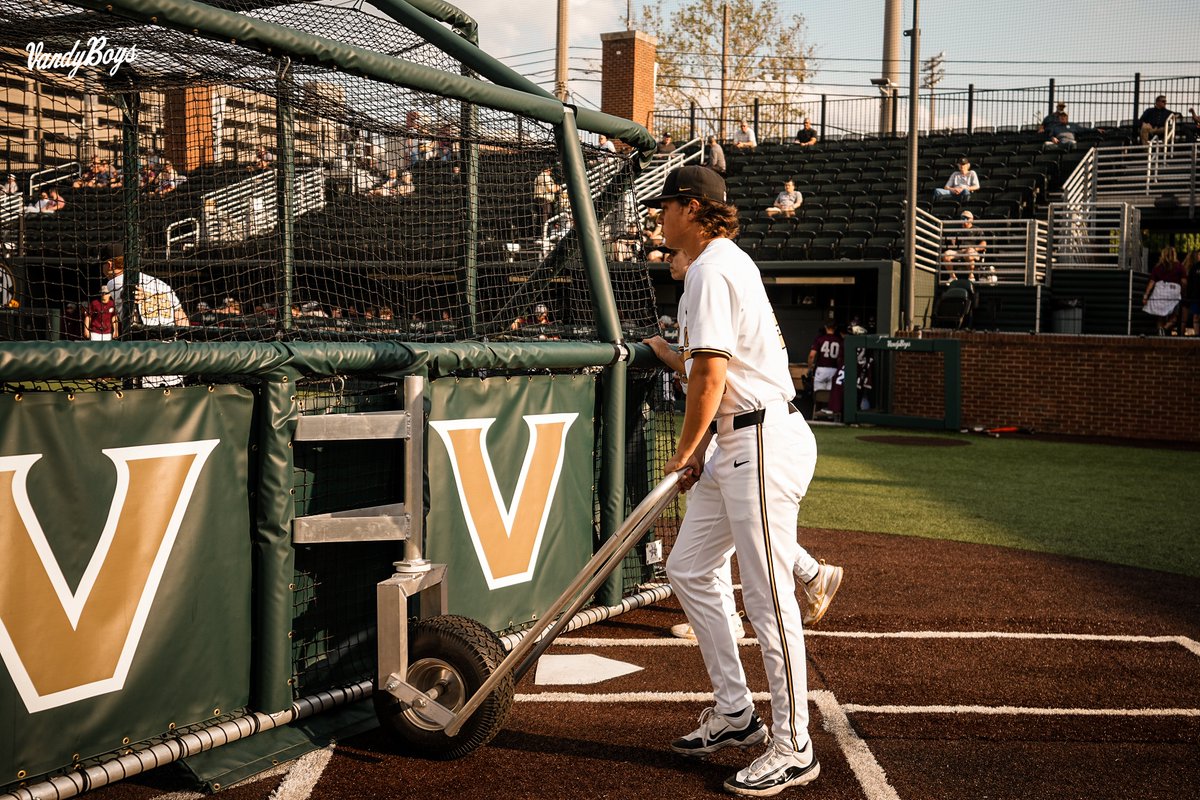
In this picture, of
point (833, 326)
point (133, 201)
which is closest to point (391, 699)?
point (133, 201)

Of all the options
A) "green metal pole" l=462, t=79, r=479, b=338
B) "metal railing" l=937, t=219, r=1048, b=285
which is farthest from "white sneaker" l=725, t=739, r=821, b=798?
"metal railing" l=937, t=219, r=1048, b=285

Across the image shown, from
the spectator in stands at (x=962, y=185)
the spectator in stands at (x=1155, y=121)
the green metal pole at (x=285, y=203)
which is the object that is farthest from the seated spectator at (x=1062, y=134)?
the green metal pole at (x=285, y=203)

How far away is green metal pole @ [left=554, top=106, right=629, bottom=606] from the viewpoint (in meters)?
5.70

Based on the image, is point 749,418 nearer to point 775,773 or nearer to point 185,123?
point 775,773

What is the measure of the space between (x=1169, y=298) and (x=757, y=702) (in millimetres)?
17396

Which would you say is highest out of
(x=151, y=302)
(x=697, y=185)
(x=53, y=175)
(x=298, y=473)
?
(x=53, y=175)

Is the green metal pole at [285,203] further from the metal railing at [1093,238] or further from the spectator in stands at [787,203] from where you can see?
the spectator in stands at [787,203]

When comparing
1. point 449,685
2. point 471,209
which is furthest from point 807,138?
point 449,685

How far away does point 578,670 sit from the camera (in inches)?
205

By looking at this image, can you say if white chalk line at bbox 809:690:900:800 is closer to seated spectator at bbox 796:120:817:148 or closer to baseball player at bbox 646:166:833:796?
baseball player at bbox 646:166:833:796

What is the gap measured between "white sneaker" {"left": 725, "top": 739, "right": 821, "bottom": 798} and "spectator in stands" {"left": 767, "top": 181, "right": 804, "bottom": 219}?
2171 cm

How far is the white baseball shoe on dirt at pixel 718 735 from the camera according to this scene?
411 cm

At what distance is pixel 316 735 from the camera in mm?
Result: 4254

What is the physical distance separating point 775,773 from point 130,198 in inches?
190
